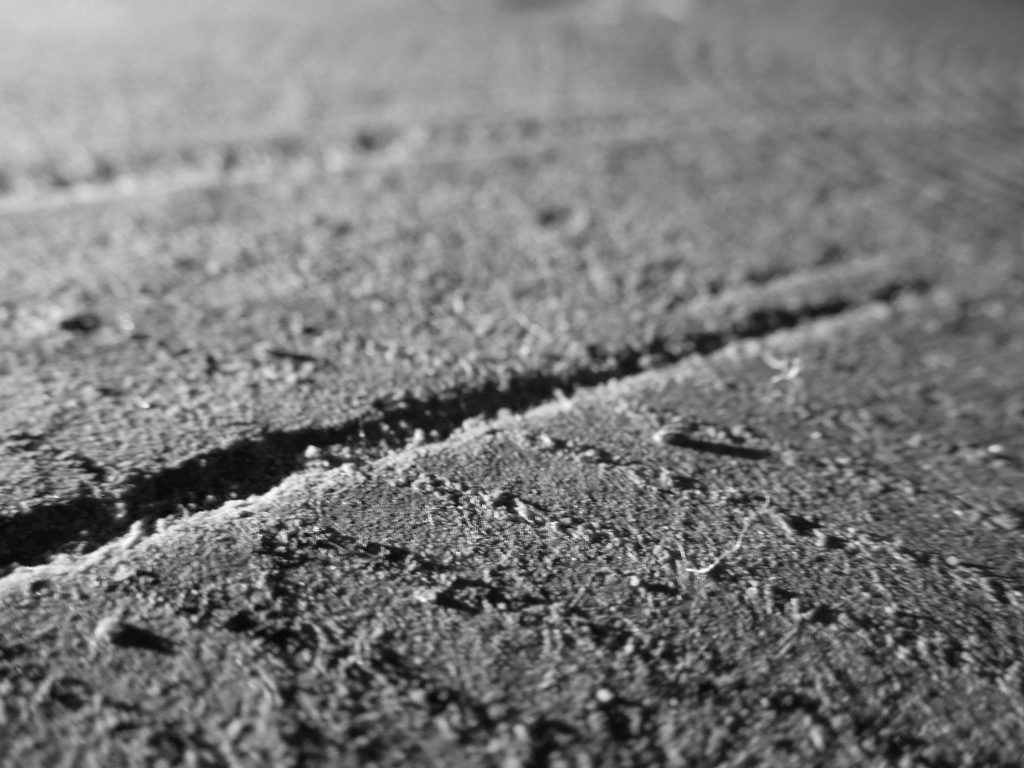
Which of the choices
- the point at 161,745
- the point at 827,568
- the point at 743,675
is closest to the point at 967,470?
the point at 827,568

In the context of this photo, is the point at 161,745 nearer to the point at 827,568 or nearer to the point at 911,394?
the point at 827,568

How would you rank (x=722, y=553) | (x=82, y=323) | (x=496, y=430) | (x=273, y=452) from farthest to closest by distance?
(x=82, y=323) < (x=496, y=430) < (x=273, y=452) < (x=722, y=553)

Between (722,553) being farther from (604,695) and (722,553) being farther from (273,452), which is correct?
(273,452)

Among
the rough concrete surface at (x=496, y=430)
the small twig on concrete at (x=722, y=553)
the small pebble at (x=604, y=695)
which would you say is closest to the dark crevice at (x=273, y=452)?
the rough concrete surface at (x=496, y=430)

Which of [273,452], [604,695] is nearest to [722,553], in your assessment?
[604,695]

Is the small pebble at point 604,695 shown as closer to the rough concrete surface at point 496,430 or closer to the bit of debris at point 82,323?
the rough concrete surface at point 496,430

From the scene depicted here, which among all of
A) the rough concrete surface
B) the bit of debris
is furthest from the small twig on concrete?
the bit of debris

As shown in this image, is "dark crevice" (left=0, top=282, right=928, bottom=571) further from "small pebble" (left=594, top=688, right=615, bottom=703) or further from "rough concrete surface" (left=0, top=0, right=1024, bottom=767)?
"small pebble" (left=594, top=688, right=615, bottom=703)
